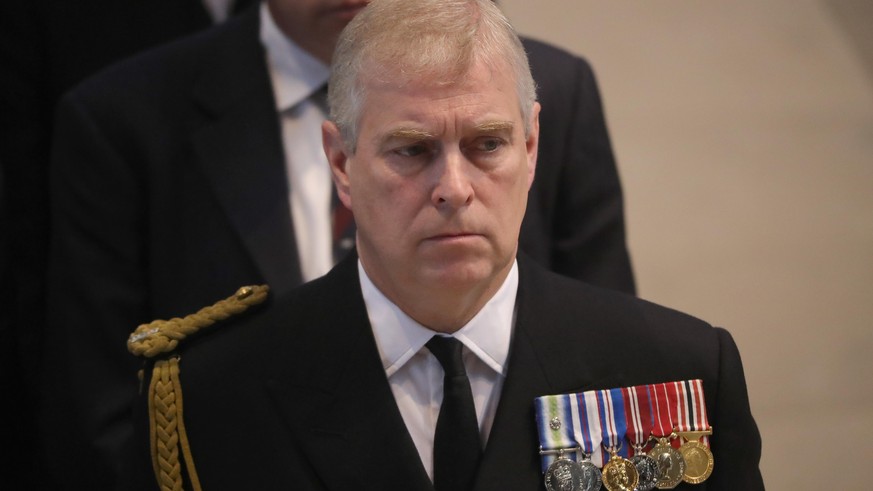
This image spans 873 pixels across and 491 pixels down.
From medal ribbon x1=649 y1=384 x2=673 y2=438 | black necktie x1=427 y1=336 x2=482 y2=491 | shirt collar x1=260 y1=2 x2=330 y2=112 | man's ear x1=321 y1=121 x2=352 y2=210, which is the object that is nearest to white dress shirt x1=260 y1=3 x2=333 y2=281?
shirt collar x1=260 y1=2 x2=330 y2=112

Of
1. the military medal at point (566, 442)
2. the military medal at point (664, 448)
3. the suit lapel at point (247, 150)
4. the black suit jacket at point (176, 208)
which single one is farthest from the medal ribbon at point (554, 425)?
the suit lapel at point (247, 150)

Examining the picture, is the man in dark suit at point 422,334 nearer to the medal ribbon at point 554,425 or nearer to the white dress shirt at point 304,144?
the medal ribbon at point 554,425

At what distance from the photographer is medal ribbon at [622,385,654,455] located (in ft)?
6.12

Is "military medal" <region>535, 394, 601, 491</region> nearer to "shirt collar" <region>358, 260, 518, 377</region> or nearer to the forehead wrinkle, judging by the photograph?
"shirt collar" <region>358, 260, 518, 377</region>

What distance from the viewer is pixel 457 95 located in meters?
1.74

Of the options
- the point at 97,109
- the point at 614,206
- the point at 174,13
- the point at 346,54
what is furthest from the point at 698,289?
the point at 346,54

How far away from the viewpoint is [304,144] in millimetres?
2506

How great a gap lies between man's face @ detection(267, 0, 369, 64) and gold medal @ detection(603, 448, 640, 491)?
0.94 m

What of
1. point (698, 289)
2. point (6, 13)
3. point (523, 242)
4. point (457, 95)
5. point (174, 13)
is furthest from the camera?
point (698, 289)

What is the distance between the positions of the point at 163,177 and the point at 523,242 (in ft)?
2.26

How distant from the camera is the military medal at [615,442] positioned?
6.00ft

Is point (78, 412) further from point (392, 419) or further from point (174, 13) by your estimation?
point (174, 13)

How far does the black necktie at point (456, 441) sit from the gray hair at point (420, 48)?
0.38m

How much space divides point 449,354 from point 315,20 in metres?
0.82
